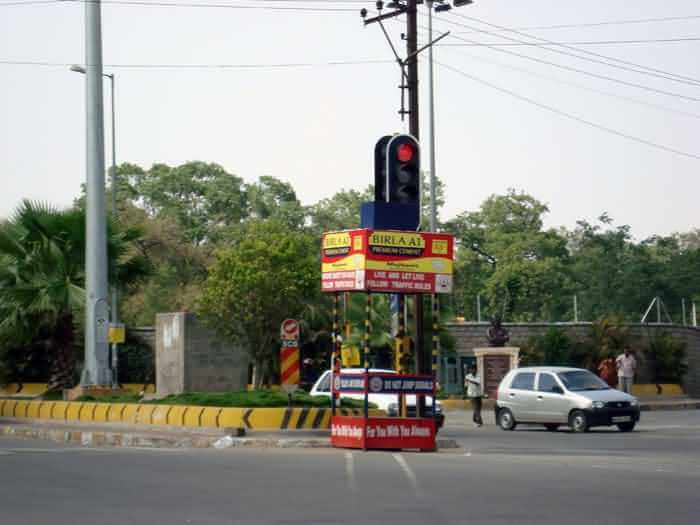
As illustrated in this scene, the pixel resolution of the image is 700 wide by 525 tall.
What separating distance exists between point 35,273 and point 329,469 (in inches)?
588

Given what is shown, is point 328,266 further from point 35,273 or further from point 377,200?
point 35,273

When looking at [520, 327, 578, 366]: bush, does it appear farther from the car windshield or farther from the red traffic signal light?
the red traffic signal light

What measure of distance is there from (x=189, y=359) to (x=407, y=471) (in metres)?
21.4

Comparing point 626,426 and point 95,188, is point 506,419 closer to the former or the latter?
point 626,426

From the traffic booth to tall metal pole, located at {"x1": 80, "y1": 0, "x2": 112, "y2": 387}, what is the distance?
7.67m

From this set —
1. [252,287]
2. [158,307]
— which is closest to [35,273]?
[252,287]

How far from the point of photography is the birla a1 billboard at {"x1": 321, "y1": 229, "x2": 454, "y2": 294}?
19359 mm

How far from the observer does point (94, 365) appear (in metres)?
27.1

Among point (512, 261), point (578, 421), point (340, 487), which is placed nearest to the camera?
point (340, 487)

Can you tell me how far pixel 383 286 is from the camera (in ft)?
63.9

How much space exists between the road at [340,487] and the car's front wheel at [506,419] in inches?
371

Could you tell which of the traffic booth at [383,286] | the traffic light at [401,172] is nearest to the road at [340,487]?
the traffic booth at [383,286]

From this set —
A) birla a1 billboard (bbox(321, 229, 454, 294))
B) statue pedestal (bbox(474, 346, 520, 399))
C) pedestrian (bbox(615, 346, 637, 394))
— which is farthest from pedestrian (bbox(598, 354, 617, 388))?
birla a1 billboard (bbox(321, 229, 454, 294))

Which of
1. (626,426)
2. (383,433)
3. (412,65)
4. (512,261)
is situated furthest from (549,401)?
(512,261)
